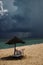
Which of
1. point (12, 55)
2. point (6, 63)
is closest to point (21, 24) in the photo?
point (12, 55)

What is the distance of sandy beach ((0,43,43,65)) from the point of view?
1848 millimetres

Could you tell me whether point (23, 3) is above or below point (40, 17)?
above

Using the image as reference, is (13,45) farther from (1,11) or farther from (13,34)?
(1,11)

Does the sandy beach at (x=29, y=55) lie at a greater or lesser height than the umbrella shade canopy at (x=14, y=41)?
lesser

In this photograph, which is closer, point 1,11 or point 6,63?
point 6,63

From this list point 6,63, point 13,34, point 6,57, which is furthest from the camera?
point 13,34

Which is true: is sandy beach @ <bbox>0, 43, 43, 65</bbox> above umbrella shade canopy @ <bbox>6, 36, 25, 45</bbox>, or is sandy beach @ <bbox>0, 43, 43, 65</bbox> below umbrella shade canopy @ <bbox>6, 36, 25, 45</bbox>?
below

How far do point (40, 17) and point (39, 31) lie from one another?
0.51 feet

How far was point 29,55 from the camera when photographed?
199cm

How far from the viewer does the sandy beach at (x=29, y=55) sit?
72.7 inches

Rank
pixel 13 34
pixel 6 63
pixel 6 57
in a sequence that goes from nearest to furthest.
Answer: pixel 6 63
pixel 6 57
pixel 13 34

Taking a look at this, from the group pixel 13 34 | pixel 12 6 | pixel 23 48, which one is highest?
pixel 12 6

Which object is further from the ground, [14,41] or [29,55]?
[14,41]

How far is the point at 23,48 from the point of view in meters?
2.07
